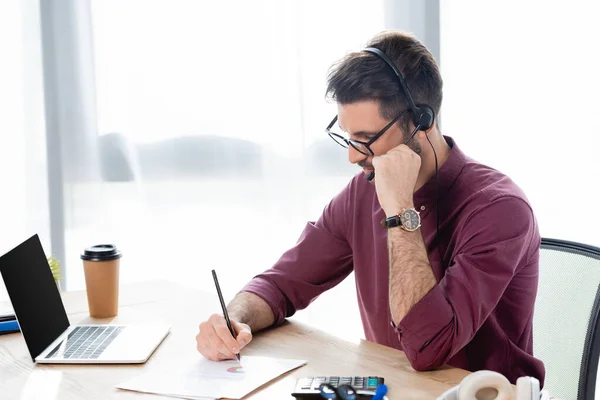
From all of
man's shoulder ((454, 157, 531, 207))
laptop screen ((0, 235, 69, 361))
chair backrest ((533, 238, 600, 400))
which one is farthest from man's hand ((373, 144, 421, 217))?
laptop screen ((0, 235, 69, 361))

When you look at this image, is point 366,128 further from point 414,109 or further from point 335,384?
point 335,384

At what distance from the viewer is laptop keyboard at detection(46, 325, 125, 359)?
1.35m

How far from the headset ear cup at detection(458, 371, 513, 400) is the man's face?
67 centimetres

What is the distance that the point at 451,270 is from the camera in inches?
53.7

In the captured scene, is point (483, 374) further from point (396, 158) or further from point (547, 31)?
point (547, 31)

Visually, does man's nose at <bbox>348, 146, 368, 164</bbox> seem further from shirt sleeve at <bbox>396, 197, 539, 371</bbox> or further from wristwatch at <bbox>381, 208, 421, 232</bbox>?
shirt sleeve at <bbox>396, 197, 539, 371</bbox>

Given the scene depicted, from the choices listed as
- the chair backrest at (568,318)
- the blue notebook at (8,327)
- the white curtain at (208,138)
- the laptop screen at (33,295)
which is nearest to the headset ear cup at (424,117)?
the chair backrest at (568,318)

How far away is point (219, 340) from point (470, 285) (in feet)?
1.52

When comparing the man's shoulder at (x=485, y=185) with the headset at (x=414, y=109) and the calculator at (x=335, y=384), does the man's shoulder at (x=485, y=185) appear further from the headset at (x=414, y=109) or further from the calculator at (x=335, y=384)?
the calculator at (x=335, y=384)

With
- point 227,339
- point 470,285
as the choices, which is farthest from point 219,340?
point 470,285

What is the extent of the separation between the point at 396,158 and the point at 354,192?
26 centimetres

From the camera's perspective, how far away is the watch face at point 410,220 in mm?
1438

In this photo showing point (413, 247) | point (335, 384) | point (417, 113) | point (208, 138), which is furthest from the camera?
point (208, 138)

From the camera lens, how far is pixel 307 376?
123 centimetres
